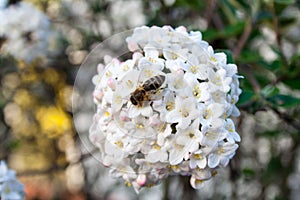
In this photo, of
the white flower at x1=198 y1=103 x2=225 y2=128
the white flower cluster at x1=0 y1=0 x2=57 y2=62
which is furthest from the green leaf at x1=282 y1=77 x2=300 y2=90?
the white flower cluster at x1=0 y1=0 x2=57 y2=62

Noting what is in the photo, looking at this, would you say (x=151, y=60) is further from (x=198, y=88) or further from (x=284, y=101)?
(x=284, y=101)

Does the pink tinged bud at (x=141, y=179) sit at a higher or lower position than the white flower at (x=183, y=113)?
lower

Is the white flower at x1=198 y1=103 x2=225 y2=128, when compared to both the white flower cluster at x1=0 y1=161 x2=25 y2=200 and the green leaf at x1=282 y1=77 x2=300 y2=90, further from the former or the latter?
the white flower cluster at x1=0 y1=161 x2=25 y2=200

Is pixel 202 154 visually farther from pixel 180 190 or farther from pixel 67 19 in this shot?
pixel 67 19

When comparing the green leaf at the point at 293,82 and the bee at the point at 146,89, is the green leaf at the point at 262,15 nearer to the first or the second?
the green leaf at the point at 293,82

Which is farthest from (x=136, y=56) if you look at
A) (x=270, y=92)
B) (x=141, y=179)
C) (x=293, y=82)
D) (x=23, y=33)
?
(x=23, y=33)

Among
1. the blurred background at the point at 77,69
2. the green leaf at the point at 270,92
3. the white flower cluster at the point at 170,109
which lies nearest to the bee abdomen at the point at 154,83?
the white flower cluster at the point at 170,109

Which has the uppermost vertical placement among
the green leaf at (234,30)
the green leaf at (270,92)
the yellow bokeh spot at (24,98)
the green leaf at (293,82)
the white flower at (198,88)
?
the white flower at (198,88)
